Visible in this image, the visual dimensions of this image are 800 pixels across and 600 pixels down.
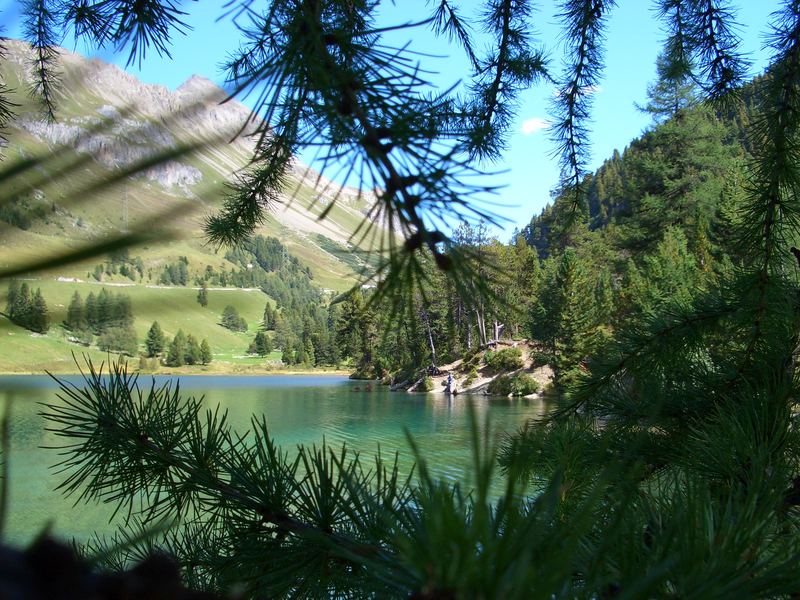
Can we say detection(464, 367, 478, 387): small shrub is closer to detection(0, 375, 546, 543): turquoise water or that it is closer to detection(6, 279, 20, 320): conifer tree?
detection(0, 375, 546, 543): turquoise water

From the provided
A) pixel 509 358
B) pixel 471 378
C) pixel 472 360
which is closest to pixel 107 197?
pixel 509 358

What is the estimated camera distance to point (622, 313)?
24.8m

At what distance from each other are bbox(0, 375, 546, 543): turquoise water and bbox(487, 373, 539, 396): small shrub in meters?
2.14

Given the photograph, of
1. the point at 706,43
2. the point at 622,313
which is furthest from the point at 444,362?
the point at 706,43

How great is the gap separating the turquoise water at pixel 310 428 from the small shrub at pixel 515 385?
2143mm

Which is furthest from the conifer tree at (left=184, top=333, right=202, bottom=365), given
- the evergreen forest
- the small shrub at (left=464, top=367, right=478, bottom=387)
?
the small shrub at (left=464, top=367, right=478, bottom=387)

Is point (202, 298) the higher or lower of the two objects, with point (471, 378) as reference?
higher

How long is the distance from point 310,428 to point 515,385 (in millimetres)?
10864

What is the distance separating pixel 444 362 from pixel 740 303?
106 ft

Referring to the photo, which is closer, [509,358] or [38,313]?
[38,313]

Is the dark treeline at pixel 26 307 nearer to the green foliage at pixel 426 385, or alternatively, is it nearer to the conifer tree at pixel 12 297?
the conifer tree at pixel 12 297

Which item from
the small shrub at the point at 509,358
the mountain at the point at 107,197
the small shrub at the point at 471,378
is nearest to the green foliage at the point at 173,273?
the mountain at the point at 107,197

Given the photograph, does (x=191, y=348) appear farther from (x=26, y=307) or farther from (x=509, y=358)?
A: (x=509, y=358)

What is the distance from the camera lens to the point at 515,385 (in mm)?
25641
